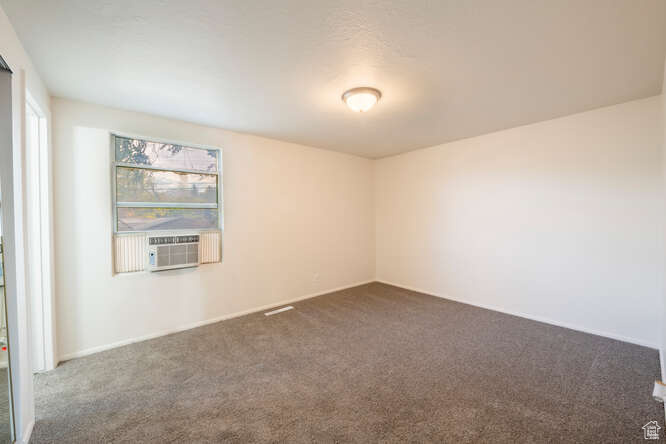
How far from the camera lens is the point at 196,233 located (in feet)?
11.2

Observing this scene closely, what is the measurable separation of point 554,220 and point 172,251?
4586mm

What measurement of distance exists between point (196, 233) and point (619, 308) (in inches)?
192

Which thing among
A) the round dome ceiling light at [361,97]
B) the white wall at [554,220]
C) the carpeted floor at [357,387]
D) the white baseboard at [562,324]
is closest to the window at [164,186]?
the carpeted floor at [357,387]

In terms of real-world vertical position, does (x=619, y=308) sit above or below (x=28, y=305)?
below

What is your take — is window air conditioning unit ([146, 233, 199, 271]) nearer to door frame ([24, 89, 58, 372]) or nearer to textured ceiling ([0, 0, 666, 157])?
door frame ([24, 89, 58, 372])

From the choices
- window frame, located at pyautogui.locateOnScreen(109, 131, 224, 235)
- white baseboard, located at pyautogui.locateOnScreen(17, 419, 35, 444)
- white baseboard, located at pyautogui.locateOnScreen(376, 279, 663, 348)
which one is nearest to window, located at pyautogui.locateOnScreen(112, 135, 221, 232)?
window frame, located at pyautogui.locateOnScreen(109, 131, 224, 235)

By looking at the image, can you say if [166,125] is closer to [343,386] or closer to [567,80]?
[343,386]

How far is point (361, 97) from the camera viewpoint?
2500mm

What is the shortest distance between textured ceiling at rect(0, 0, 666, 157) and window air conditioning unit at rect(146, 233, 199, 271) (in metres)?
1.42

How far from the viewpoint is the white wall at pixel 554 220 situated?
2.80 metres

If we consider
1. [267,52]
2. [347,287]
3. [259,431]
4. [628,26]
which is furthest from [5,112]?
[347,287]

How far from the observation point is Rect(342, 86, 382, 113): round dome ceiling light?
2.47m

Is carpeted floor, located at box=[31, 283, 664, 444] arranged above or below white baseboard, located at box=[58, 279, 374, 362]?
below

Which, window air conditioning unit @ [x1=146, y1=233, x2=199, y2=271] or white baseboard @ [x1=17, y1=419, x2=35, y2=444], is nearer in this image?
white baseboard @ [x1=17, y1=419, x2=35, y2=444]
